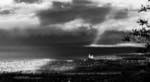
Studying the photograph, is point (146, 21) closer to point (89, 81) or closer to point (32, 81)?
point (89, 81)

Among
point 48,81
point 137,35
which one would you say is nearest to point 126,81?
point 137,35

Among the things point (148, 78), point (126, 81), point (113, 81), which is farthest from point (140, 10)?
point (113, 81)

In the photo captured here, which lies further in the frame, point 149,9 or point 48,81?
point 48,81

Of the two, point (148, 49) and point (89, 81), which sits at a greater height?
point (148, 49)

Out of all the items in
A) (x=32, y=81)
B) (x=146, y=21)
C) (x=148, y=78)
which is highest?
(x=146, y=21)

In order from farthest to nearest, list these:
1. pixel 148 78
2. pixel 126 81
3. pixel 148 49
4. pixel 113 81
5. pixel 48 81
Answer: pixel 48 81 < pixel 113 81 < pixel 126 81 < pixel 148 78 < pixel 148 49

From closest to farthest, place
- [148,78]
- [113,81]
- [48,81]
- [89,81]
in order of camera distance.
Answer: [148,78] → [113,81] → [89,81] → [48,81]

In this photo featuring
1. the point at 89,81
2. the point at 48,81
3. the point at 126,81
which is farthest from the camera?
the point at 48,81

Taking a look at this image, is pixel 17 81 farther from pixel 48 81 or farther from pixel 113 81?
pixel 113 81

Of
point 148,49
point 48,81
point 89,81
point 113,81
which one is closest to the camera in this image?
point 148,49
